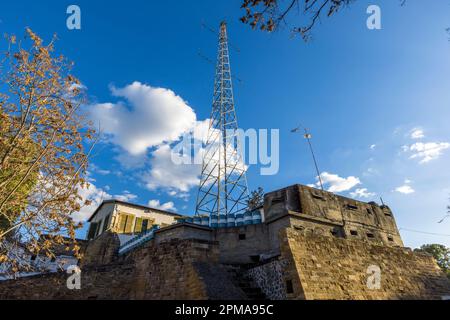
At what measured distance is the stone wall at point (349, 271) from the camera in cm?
970

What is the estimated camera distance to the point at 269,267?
10672 millimetres

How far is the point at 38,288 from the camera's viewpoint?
12578 mm

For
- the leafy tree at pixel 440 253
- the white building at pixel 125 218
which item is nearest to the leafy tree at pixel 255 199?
the white building at pixel 125 218

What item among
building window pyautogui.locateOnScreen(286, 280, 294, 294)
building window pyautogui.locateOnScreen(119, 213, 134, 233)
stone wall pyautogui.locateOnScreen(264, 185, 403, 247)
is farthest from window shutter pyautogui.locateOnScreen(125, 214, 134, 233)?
building window pyautogui.locateOnScreen(286, 280, 294, 294)

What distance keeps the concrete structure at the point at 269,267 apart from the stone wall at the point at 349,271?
0.04 meters

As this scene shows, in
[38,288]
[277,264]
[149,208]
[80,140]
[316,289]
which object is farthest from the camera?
[149,208]

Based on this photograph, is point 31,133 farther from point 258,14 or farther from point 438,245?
point 438,245

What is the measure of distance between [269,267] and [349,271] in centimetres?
358

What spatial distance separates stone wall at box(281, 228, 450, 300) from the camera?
31.8ft

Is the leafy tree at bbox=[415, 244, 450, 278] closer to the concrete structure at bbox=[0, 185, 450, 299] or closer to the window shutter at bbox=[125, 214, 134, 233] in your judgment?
the concrete structure at bbox=[0, 185, 450, 299]

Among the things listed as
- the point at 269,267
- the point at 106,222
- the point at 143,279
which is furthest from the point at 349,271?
the point at 106,222
